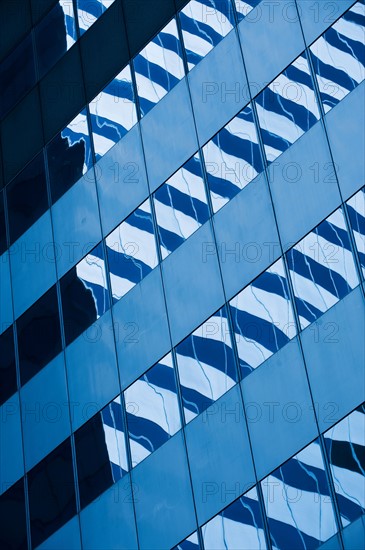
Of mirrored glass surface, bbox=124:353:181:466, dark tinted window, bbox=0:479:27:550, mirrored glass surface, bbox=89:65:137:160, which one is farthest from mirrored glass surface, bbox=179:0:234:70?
dark tinted window, bbox=0:479:27:550

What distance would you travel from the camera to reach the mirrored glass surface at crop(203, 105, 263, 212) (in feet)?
83.2

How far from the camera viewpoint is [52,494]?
2786 cm

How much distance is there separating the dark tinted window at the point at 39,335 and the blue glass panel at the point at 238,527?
8.07 meters

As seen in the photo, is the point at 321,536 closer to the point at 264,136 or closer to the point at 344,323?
the point at 344,323

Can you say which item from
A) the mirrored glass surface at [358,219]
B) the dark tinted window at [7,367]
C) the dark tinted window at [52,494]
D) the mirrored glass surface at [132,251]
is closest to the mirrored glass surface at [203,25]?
the mirrored glass surface at [132,251]

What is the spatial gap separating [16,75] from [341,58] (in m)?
13.8

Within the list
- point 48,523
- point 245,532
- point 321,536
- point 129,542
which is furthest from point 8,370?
point 321,536

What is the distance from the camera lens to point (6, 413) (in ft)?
100

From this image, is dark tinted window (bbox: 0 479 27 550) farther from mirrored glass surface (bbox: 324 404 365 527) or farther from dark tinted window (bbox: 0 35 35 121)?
dark tinted window (bbox: 0 35 35 121)

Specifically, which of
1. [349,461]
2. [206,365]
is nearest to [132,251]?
[206,365]

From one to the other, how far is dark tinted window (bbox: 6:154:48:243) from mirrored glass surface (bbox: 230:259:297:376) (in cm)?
942

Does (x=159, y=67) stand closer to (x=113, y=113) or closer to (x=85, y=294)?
(x=113, y=113)

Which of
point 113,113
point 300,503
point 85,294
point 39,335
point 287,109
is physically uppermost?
point 113,113

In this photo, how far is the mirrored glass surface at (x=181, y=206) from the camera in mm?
26344
